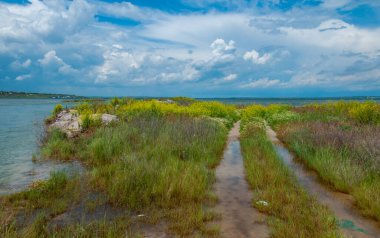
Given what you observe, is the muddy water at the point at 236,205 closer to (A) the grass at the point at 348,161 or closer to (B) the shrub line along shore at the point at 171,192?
(B) the shrub line along shore at the point at 171,192

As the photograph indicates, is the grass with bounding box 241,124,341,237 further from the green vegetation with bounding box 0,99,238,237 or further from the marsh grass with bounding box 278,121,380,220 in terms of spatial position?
the green vegetation with bounding box 0,99,238,237

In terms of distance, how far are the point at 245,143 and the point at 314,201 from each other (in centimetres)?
727

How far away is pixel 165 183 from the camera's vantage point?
6.95 metres

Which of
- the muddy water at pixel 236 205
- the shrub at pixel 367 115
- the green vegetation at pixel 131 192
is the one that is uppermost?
the shrub at pixel 367 115

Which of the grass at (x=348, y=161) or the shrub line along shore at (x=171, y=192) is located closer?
the shrub line along shore at (x=171, y=192)

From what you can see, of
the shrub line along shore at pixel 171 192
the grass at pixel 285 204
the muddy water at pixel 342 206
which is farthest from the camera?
the muddy water at pixel 342 206

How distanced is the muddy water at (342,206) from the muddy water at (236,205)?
1.52 meters

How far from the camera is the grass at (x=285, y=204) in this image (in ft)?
16.5

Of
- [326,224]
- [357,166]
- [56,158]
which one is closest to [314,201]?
[326,224]

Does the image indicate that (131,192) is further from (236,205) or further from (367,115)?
(367,115)

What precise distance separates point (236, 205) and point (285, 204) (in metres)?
1.04

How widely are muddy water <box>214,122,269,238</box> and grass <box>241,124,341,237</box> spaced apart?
21 cm

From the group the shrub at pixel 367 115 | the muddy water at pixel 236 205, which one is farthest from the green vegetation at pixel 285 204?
the shrub at pixel 367 115

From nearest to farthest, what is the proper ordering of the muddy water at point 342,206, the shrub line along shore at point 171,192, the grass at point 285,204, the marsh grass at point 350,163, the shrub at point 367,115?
the grass at point 285,204 → the shrub line along shore at point 171,192 → the muddy water at point 342,206 → the marsh grass at point 350,163 → the shrub at point 367,115
